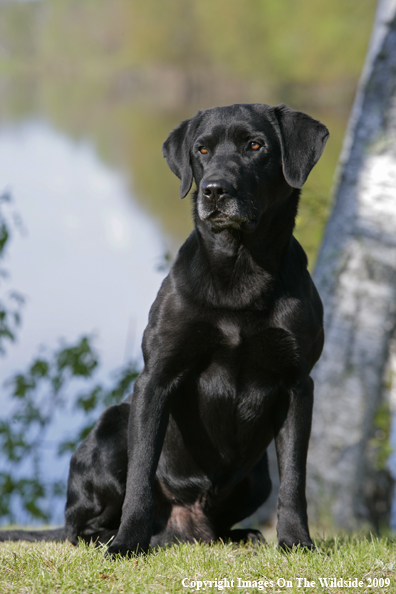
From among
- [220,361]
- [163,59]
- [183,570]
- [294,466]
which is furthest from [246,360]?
[163,59]

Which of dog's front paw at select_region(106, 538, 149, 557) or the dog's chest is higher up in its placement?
the dog's chest

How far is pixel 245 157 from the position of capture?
2.72m

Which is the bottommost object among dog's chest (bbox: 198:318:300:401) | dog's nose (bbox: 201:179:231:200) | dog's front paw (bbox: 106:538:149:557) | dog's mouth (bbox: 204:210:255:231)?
dog's front paw (bbox: 106:538:149:557)

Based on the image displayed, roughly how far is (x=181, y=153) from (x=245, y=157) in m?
0.37

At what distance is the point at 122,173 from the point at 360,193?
293 inches

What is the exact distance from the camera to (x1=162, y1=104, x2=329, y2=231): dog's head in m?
2.57

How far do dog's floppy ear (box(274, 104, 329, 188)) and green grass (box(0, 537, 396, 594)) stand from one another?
1498 mm

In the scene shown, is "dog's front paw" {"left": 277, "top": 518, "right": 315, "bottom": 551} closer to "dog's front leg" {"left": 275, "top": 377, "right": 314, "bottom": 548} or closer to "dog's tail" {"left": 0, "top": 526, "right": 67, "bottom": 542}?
"dog's front leg" {"left": 275, "top": 377, "right": 314, "bottom": 548}

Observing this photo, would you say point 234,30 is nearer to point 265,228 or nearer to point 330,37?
point 330,37

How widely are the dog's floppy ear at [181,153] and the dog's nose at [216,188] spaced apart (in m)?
0.34

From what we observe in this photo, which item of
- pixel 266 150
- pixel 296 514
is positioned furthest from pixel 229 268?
pixel 296 514

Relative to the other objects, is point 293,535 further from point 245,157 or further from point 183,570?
point 245,157

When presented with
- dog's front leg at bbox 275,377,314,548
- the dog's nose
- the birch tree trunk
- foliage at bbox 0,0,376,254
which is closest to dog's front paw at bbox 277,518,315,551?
dog's front leg at bbox 275,377,314,548

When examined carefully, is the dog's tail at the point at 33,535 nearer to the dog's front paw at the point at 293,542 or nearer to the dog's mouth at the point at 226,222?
the dog's front paw at the point at 293,542
